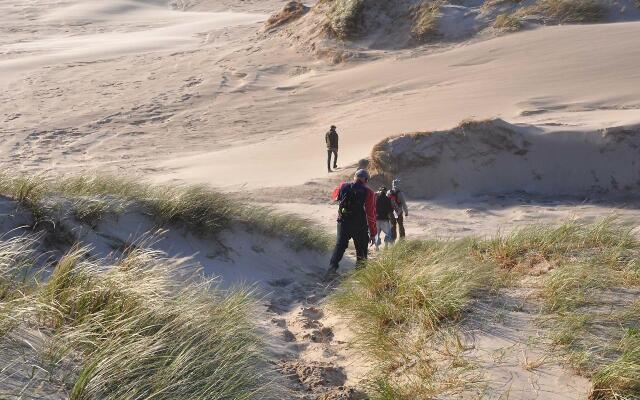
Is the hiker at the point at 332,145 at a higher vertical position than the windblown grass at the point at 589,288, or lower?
lower

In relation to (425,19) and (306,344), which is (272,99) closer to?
(425,19)

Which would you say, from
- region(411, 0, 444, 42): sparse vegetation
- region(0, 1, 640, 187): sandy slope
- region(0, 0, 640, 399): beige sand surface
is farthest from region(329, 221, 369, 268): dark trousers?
region(411, 0, 444, 42): sparse vegetation

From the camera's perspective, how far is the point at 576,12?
25.5 m

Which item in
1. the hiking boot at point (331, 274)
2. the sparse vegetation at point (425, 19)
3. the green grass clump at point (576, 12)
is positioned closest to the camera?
the hiking boot at point (331, 274)

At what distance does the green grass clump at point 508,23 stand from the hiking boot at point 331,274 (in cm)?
1925

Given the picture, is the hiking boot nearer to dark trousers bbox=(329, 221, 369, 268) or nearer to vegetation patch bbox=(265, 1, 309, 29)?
dark trousers bbox=(329, 221, 369, 268)

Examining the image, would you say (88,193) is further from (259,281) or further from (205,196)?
(259,281)

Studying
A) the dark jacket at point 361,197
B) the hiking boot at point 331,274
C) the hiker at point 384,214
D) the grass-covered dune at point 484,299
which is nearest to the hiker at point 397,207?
the hiker at point 384,214

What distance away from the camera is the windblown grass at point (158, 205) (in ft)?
22.6

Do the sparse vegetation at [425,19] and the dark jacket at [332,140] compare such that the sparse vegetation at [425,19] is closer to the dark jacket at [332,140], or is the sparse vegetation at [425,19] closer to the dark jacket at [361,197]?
the dark jacket at [332,140]

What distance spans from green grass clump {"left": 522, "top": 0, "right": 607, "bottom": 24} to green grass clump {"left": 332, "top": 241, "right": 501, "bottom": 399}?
2140cm

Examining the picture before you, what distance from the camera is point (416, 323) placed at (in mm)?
5066

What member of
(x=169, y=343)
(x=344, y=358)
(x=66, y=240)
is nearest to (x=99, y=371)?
(x=169, y=343)

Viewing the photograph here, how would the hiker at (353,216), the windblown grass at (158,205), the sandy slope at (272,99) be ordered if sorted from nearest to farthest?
the windblown grass at (158,205) < the hiker at (353,216) < the sandy slope at (272,99)
